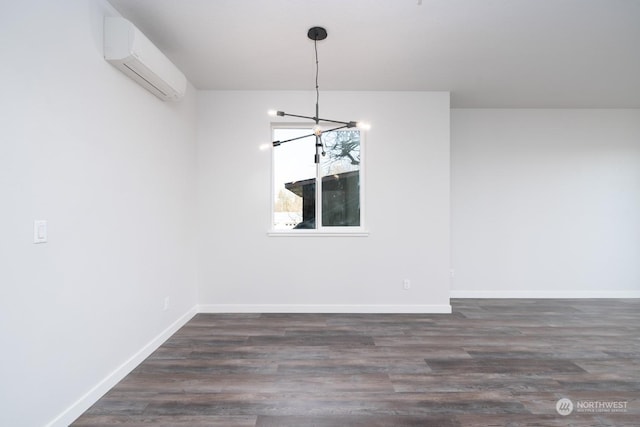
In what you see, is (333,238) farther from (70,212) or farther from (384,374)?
(70,212)

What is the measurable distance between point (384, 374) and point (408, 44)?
2740mm

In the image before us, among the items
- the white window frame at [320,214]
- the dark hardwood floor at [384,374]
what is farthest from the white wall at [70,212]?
the white window frame at [320,214]

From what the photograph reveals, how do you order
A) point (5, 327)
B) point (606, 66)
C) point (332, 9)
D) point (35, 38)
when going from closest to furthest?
1. point (5, 327)
2. point (35, 38)
3. point (332, 9)
4. point (606, 66)

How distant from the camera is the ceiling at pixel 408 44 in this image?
7.33 ft

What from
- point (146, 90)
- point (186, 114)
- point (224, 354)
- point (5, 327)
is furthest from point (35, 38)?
point (224, 354)

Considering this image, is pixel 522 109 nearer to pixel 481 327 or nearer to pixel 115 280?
pixel 481 327

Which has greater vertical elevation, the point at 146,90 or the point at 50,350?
the point at 146,90

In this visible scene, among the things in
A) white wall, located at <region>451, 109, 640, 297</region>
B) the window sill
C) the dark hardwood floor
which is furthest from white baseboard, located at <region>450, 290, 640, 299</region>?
the window sill

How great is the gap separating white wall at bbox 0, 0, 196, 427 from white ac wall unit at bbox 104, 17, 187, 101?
59mm

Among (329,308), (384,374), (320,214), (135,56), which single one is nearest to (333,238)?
(320,214)

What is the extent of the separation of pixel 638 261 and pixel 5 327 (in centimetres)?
677

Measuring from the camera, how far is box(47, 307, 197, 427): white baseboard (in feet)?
5.82

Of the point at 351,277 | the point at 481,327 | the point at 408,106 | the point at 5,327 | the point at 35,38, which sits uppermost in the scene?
the point at 408,106

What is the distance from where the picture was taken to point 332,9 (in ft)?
7.29
